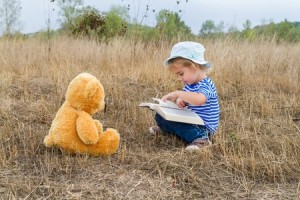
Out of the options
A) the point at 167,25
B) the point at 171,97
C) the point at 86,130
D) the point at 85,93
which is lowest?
the point at 86,130

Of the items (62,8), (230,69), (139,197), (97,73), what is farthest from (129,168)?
(62,8)

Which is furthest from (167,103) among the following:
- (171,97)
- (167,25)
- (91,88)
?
(167,25)

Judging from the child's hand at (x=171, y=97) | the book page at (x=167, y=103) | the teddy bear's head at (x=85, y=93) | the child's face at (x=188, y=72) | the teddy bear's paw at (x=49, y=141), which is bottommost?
the teddy bear's paw at (x=49, y=141)

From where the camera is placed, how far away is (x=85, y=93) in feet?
8.20

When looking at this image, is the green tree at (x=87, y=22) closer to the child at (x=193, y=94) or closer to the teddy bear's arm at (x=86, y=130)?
the child at (x=193, y=94)

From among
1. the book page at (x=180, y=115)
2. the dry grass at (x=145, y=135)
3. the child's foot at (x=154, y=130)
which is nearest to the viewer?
the dry grass at (x=145, y=135)

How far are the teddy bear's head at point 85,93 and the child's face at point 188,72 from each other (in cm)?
69

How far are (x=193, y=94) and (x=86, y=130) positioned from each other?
862 mm

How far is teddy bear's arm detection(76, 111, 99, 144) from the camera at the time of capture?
2.45 metres

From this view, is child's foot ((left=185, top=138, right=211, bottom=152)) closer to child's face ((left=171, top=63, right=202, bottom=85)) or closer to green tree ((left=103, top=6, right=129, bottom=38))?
child's face ((left=171, top=63, right=202, bottom=85))

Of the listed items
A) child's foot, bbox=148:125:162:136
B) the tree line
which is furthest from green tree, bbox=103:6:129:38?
child's foot, bbox=148:125:162:136

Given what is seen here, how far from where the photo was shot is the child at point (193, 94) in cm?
290

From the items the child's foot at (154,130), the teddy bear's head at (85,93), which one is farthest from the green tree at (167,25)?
the teddy bear's head at (85,93)

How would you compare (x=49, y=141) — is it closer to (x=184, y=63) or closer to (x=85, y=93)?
(x=85, y=93)
